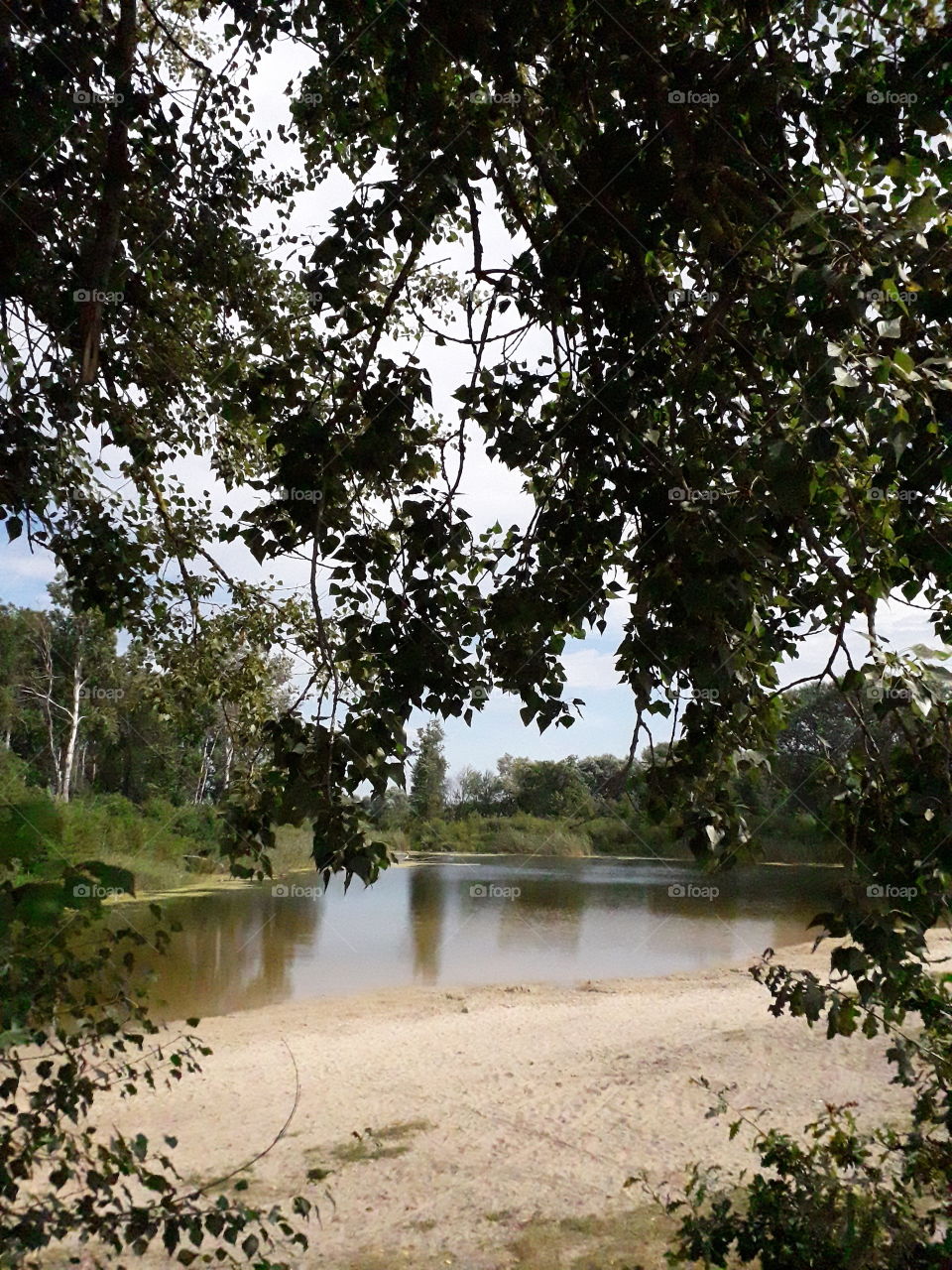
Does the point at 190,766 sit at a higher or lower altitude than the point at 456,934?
higher

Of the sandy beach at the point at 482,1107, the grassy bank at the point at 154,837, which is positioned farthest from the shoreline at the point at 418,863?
the sandy beach at the point at 482,1107

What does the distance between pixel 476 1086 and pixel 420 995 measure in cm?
426

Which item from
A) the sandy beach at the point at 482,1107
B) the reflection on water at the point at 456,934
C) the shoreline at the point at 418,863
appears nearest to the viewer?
the sandy beach at the point at 482,1107

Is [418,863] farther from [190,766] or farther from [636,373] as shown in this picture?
[636,373]

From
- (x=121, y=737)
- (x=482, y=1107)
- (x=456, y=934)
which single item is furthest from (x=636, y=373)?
(x=121, y=737)

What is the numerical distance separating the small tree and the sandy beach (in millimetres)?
2184

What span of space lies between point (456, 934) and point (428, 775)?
853 centimetres

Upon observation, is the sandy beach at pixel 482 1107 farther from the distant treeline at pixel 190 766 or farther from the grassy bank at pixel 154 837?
the grassy bank at pixel 154 837

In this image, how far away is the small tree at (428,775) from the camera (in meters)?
2.91

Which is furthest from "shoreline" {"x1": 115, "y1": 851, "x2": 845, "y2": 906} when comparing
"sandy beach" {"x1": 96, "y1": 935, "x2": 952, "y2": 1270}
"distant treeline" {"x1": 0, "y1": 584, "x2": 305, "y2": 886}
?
"sandy beach" {"x1": 96, "y1": 935, "x2": 952, "y2": 1270}

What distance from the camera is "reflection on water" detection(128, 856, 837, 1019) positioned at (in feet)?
39.7

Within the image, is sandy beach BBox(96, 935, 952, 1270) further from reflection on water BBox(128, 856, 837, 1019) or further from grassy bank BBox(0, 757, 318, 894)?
grassy bank BBox(0, 757, 318, 894)

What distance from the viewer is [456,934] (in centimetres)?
1638

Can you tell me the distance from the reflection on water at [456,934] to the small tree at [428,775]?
75.1 inches
